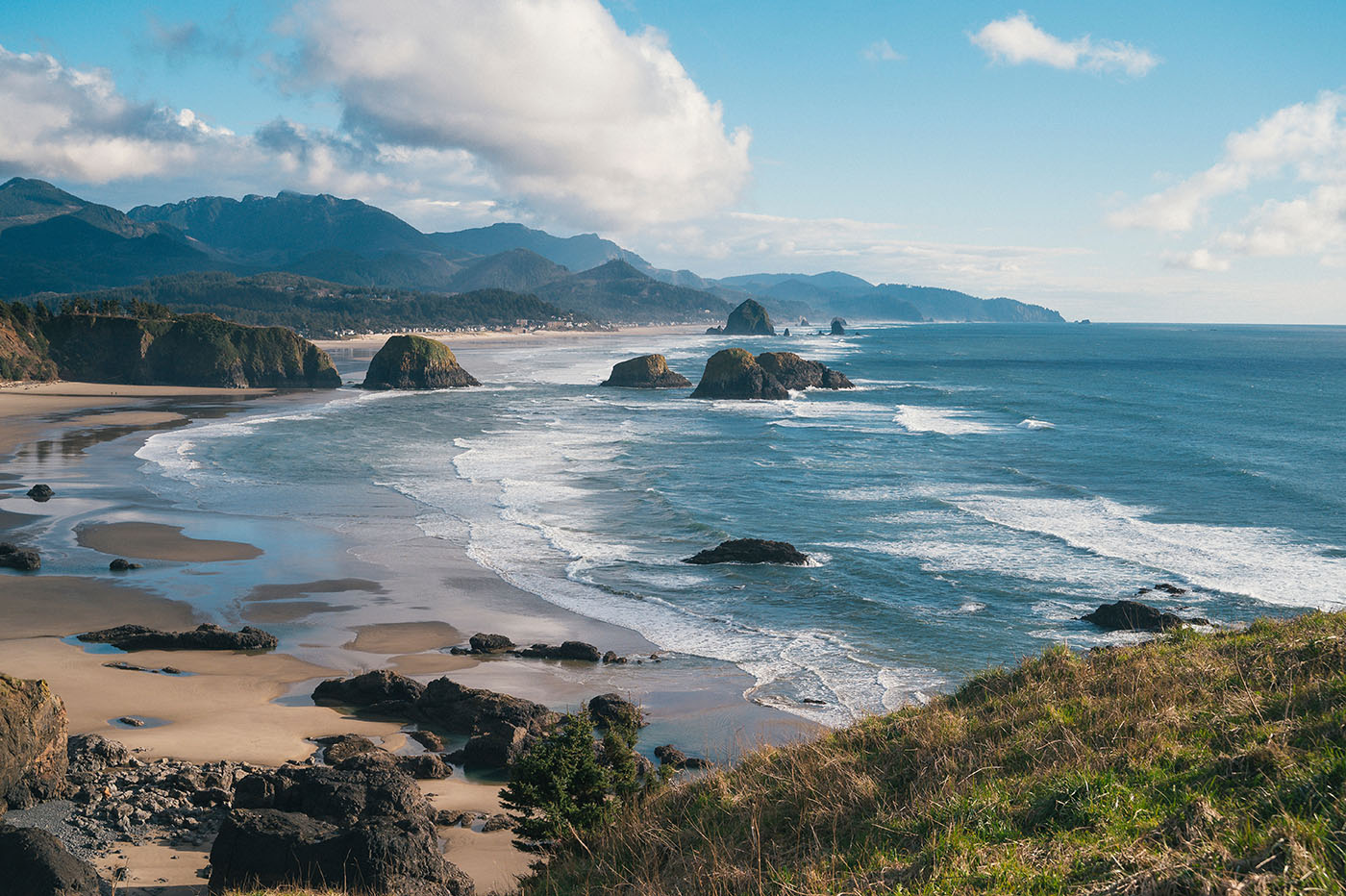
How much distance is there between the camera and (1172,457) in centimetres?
4631

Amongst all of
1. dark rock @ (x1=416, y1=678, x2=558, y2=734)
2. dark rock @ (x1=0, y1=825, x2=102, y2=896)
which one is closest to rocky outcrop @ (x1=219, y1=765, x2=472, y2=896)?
dark rock @ (x1=0, y1=825, x2=102, y2=896)

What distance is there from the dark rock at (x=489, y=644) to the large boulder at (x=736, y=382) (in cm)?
5922

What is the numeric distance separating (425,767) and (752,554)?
48.2 feet

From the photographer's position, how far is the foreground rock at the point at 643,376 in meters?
87.4

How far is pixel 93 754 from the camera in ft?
42.7

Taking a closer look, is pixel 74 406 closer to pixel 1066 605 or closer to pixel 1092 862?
pixel 1066 605

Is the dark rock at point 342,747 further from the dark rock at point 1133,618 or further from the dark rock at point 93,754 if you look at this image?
the dark rock at point 1133,618

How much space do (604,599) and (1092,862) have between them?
1883 centimetres

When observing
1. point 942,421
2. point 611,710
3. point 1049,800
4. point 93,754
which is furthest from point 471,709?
point 942,421

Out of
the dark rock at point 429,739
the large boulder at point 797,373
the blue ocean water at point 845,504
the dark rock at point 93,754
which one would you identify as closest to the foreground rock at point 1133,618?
the blue ocean water at point 845,504

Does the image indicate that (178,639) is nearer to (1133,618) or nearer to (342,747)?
(342,747)

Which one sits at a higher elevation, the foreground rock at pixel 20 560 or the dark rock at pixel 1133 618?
the dark rock at pixel 1133 618


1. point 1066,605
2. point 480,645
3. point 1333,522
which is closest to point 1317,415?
point 1333,522

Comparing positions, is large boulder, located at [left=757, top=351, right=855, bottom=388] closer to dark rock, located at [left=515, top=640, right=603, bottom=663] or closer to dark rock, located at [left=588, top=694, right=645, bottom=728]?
dark rock, located at [left=515, top=640, right=603, bottom=663]
